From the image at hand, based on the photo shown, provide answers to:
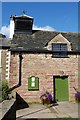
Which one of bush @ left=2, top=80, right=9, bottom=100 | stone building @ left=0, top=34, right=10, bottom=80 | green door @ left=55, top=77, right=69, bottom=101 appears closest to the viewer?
bush @ left=2, top=80, right=9, bottom=100

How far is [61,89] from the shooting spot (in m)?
19.9

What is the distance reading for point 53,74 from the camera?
1995 cm

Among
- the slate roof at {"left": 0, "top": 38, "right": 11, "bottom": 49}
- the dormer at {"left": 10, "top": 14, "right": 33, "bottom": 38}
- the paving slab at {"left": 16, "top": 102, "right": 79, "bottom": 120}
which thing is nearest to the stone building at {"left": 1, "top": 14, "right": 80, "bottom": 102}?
the slate roof at {"left": 0, "top": 38, "right": 11, "bottom": 49}

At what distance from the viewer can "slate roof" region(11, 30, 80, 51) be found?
66.7 feet

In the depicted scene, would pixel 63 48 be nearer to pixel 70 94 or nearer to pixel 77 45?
pixel 77 45

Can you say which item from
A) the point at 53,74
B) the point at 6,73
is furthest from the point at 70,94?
the point at 6,73

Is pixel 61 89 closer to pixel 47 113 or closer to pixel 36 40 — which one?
pixel 36 40

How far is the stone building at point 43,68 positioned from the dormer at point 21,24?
1557 millimetres

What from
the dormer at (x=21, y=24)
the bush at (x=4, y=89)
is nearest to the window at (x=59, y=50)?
the dormer at (x=21, y=24)

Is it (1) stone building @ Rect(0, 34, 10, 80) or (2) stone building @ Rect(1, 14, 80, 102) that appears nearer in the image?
(2) stone building @ Rect(1, 14, 80, 102)

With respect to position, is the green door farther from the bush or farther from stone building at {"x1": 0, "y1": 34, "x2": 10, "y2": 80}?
stone building at {"x1": 0, "y1": 34, "x2": 10, "y2": 80}

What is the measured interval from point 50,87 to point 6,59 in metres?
4.80

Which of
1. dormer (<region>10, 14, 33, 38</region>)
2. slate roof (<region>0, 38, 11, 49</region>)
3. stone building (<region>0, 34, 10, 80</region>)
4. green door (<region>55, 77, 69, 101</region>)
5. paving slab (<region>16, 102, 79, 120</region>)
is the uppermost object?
dormer (<region>10, 14, 33, 38</region>)

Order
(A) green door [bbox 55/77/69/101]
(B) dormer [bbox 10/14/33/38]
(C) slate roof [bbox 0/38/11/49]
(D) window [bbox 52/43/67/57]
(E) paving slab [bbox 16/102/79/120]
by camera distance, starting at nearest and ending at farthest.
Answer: (E) paving slab [bbox 16/102/79/120] < (A) green door [bbox 55/77/69/101] < (D) window [bbox 52/43/67/57] < (C) slate roof [bbox 0/38/11/49] < (B) dormer [bbox 10/14/33/38]
